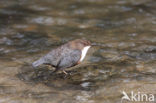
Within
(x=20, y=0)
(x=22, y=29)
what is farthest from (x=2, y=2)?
(x=22, y=29)

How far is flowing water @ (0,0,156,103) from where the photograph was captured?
4.79 m

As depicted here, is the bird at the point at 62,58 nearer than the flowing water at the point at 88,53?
No

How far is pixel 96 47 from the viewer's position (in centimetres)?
650

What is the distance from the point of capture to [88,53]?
6.30m

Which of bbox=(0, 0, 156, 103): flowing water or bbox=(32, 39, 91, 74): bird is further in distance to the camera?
bbox=(32, 39, 91, 74): bird

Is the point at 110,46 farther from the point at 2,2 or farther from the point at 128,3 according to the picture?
the point at 2,2

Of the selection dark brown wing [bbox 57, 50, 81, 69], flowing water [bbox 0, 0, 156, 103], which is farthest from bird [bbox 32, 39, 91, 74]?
flowing water [bbox 0, 0, 156, 103]

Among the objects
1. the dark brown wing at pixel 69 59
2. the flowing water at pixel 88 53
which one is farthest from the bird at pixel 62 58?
the flowing water at pixel 88 53

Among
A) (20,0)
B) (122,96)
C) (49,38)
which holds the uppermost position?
(20,0)

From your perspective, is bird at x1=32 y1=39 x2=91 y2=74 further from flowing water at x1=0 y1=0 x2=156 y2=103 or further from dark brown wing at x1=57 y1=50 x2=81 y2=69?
flowing water at x1=0 y1=0 x2=156 y2=103

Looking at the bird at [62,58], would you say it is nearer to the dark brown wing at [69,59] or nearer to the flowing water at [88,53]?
the dark brown wing at [69,59]

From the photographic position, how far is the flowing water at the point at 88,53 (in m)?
4.79

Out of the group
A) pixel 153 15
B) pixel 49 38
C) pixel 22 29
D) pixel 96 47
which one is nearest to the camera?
pixel 96 47

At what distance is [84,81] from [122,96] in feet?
2.62
